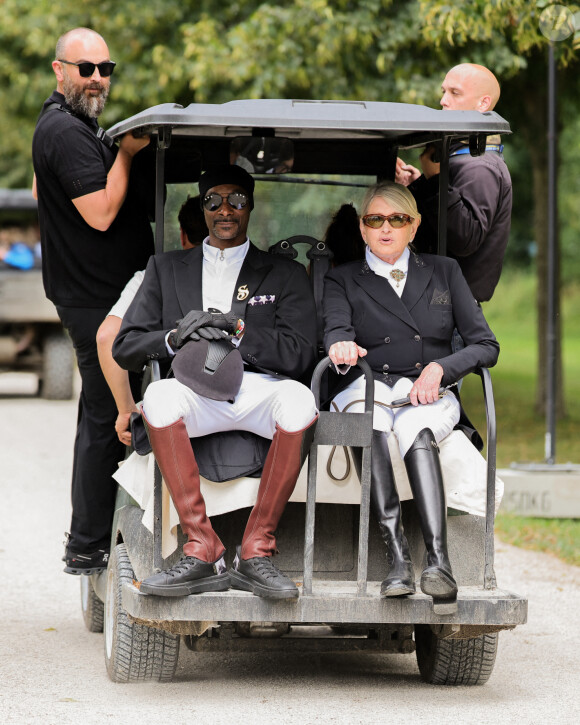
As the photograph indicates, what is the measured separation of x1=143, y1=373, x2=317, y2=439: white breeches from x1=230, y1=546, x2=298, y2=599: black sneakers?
456 mm

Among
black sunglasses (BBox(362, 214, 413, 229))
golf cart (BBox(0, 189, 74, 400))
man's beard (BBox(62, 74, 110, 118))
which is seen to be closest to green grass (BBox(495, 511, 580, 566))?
black sunglasses (BBox(362, 214, 413, 229))

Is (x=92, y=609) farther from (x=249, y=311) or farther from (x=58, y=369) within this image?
(x=58, y=369)

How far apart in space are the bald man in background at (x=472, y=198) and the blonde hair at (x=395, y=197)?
39cm

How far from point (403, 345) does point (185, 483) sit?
104 centimetres

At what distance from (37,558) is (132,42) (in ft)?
26.7

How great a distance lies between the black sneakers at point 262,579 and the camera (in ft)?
15.1

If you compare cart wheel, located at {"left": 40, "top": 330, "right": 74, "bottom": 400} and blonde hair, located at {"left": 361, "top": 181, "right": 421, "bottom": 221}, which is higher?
blonde hair, located at {"left": 361, "top": 181, "right": 421, "bottom": 221}

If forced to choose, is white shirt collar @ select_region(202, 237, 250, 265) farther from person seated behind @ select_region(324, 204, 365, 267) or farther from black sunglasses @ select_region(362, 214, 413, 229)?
person seated behind @ select_region(324, 204, 365, 267)

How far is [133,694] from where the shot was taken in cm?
509

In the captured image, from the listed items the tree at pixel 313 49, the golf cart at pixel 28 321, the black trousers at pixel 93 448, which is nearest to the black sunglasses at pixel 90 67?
the black trousers at pixel 93 448

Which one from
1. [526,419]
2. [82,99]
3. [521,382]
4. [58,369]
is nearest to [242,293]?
[82,99]

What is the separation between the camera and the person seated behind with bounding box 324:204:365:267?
6.05m

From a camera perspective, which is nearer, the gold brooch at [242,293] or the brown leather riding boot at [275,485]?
the brown leather riding boot at [275,485]

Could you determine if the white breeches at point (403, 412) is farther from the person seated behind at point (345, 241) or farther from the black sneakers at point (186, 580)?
the person seated behind at point (345, 241)
